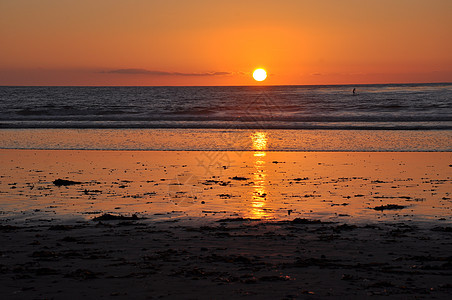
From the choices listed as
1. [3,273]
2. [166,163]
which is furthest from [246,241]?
[166,163]

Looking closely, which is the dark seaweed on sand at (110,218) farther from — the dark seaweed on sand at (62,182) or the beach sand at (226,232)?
the dark seaweed on sand at (62,182)

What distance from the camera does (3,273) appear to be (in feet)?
21.0

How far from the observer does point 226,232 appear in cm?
852

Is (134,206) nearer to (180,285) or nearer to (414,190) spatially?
(180,285)

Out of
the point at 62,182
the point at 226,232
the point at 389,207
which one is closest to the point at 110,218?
the point at 226,232

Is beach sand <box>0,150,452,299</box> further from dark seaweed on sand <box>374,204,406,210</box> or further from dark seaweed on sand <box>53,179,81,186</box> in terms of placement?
dark seaweed on sand <box>53,179,81,186</box>

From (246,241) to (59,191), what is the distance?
6.11m

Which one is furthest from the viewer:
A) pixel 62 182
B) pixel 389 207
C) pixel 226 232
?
pixel 62 182

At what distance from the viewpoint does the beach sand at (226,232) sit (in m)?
6.04

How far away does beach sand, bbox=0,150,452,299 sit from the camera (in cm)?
604

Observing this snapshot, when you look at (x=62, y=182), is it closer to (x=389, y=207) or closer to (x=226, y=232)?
(x=226, y=232)

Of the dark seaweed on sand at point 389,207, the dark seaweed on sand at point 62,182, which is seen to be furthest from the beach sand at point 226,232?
the dark seaweed on sand at point 62,182

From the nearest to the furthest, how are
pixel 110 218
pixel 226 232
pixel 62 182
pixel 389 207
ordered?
pixel 226 232
pixel 110 218
pixel 389 207
pixel 62 182

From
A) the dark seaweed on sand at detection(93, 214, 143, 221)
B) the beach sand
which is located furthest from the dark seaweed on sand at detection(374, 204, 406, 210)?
the dark seaweed on sand at detection(93, 214, 143, 221)
